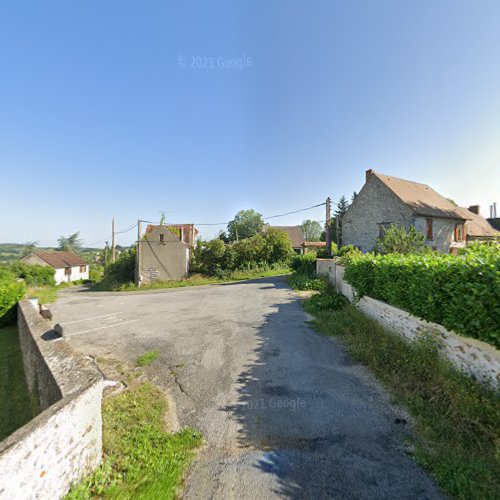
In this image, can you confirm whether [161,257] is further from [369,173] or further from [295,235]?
[295,235]

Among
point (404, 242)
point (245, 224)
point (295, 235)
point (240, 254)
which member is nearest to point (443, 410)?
point (404, 242)

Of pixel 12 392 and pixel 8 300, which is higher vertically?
pixel 8 300

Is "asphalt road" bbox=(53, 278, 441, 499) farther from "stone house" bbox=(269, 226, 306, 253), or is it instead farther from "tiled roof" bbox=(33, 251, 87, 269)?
"tiled roof" bbox=(33, 251, 87, 269)

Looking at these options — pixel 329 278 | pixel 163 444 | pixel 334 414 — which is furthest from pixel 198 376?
pixel 329 278

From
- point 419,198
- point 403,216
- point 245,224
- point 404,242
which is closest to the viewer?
point 404,242

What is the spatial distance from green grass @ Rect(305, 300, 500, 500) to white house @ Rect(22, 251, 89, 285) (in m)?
49.5

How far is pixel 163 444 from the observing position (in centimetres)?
335

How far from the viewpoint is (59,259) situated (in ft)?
149

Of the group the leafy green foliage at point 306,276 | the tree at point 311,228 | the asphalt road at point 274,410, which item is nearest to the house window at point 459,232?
the leafy green foliage at point 306,276

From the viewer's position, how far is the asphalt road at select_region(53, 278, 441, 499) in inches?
108

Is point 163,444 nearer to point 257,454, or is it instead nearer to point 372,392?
point 257,454

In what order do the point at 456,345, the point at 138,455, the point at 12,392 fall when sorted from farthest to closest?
the point at 12,392, the point at 456,345, the point at 138,455

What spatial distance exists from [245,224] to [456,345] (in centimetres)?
5423

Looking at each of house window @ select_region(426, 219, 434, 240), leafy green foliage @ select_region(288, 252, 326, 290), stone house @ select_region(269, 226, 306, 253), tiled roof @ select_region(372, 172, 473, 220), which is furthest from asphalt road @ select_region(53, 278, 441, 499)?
stone house @ select_region(269, 226, 306, 253)
